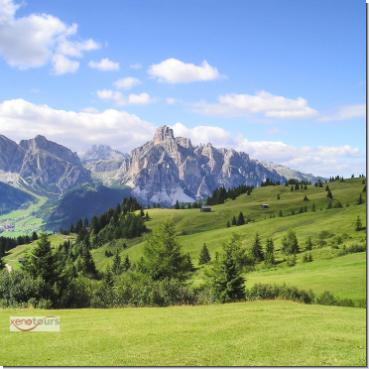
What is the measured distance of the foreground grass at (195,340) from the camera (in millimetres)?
25797

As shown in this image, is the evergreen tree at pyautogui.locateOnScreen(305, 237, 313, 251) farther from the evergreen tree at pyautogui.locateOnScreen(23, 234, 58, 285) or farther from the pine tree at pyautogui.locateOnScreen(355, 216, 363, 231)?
the evergreen tree at pyautogui.locateOnScreen(23, 234, 58, 285)

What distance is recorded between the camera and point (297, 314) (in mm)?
40562

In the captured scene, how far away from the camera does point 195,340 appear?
30.0 metres

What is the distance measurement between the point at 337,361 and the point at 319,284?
167 ft

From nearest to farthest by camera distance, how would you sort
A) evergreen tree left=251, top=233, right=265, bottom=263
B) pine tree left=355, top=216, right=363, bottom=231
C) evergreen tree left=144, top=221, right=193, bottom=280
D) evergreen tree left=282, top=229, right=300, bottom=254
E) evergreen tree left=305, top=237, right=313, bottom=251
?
1. evergreen tree left=144, top=221, right=193, bottom=280
2. evergreen tree left=251, top=233, right=265, bottom=263
3. evergreen tree left=282, top=229, right=300, bottom=254
4. evergreen tree left=305, top=237, right=313, bottom=251
5. pine tree left=355, top=216, right=363, bottom=231

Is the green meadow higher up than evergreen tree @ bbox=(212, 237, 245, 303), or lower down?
higher up

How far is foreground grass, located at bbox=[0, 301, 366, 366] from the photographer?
84.6 feet

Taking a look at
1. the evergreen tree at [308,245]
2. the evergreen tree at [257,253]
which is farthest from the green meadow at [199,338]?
the evergreen tree at [308,245]

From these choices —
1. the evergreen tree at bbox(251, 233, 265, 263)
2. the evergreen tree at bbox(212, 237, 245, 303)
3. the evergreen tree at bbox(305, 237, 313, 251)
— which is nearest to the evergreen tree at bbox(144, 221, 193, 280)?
the evergreen tree at bbox(212, 237, 245, 303)

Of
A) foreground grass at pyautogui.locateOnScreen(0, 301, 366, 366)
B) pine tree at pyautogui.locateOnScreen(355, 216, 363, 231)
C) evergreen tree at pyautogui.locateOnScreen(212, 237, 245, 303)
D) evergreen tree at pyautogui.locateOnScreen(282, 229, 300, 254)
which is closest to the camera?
foreground grass at pyautogui.locateOnScreen(0, 301, 366, 366)

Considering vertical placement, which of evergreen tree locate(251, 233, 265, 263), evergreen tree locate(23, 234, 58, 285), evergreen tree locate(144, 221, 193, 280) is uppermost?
evergreen tree locate(23, 234, 58, 285)

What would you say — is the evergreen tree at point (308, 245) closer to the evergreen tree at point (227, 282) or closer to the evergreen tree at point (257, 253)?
the evergreen tree at point (257, 253)

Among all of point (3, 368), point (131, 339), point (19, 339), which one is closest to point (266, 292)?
point (131, 339)

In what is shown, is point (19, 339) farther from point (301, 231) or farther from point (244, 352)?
point (301, 231)
